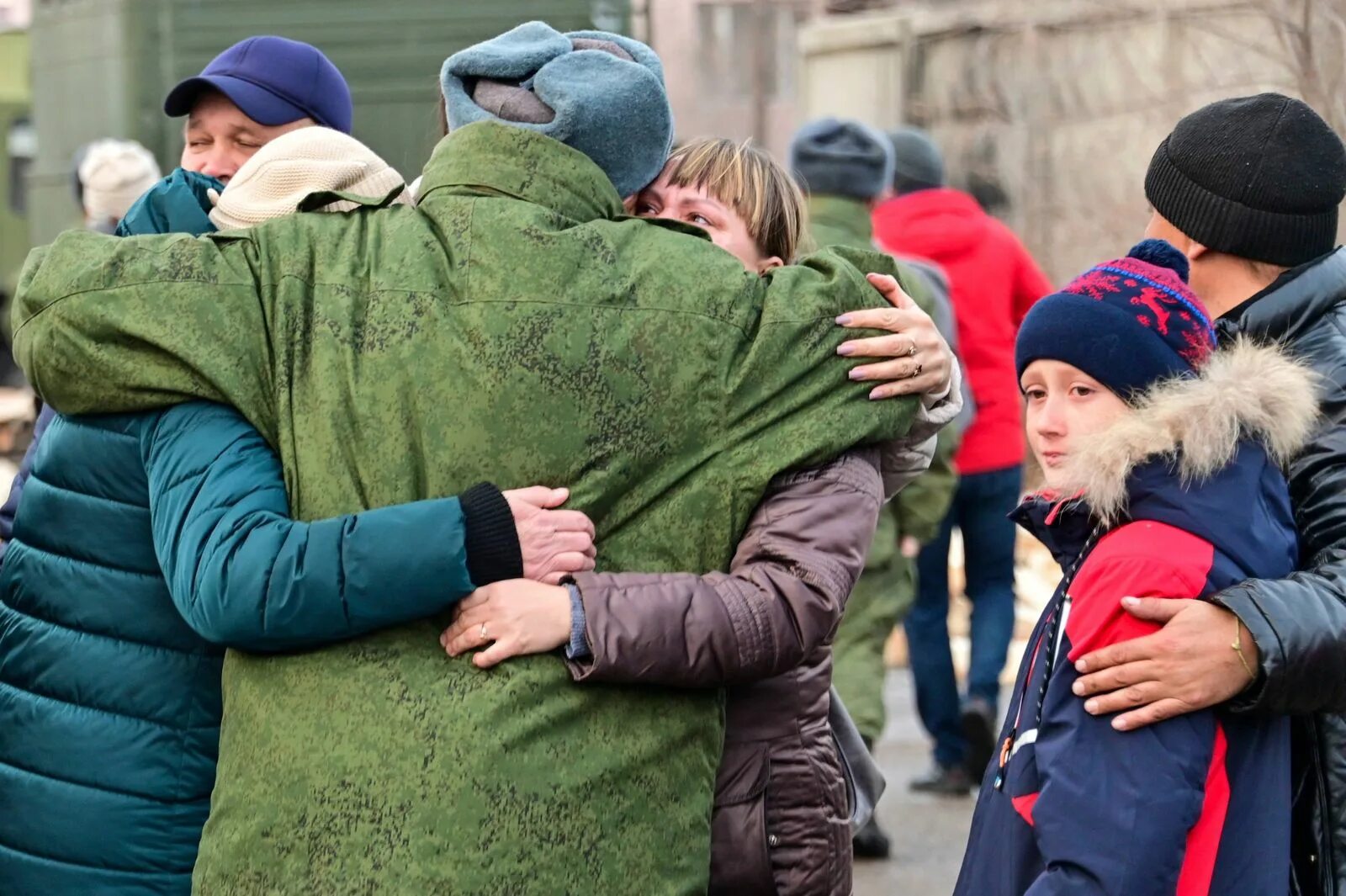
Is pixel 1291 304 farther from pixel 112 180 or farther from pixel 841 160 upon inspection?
pixel 112 180

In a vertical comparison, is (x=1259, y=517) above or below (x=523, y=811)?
above

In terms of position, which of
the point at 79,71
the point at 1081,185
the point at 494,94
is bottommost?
the point at 1081,185

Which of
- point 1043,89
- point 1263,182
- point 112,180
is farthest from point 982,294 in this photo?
point 1043,89

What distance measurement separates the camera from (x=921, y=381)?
2.37 meters

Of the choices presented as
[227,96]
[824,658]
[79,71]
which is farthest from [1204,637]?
[79,71]

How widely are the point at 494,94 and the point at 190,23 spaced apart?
22.3 ft

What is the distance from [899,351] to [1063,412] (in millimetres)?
270

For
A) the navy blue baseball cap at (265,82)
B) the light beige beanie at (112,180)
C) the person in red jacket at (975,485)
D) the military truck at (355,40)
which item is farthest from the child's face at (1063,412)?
the military truck at (355,40)

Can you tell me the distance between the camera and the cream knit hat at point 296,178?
2.46 meters

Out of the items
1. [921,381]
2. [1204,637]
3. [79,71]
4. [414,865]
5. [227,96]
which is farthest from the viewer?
[79,71]

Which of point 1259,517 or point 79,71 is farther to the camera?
point 79,71

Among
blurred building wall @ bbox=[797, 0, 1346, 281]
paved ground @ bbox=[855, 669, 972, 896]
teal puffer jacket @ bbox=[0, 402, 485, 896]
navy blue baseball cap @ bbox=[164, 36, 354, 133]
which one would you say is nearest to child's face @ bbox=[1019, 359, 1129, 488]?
teal puffer jacket @ bbox=[0, 402, 485, 896]

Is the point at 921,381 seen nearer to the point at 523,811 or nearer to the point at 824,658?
the point at 824,658

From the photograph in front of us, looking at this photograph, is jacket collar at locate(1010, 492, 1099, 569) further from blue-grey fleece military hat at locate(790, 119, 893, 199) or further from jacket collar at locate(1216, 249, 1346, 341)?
blue-grey fleece military hat at locate(790, 119, 893, 199)
